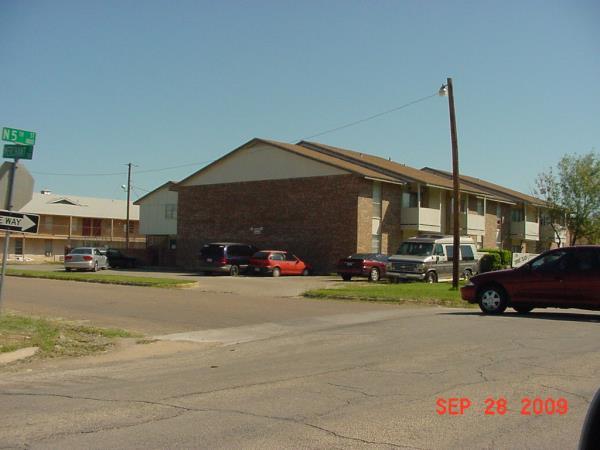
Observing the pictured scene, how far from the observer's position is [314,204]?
129 feet

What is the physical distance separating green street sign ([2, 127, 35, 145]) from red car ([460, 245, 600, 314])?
1040 cm

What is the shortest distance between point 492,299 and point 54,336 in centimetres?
980

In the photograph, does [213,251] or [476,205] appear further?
[476,205]

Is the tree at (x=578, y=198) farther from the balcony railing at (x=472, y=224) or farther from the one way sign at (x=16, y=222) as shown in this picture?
the one way sign at (x=16, y=222)

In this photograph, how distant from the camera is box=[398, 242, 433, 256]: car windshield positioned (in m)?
29.8

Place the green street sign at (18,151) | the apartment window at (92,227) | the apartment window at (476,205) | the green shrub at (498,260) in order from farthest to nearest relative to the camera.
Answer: the apartment window at (92,227) < the apartment window at (476,205) < the green shrub at (498,260) < the green street sign at (18,151)

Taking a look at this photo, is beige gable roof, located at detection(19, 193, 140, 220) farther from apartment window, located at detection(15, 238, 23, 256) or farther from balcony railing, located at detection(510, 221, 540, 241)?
balcony railing, located at detection(510, 221, 540, 241)

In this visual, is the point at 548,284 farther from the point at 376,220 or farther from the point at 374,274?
the point at 376,220

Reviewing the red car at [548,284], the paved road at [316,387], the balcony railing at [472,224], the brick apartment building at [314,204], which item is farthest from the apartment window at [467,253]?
the paved road at [316,387]

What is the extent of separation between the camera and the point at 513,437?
555 cm

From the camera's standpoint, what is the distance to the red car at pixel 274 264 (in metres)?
35.6

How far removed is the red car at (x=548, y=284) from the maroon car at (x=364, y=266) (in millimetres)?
15896

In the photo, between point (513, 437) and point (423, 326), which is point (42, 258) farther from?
point (513, 437)

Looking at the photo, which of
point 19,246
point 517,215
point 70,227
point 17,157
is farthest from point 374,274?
point 70,227
